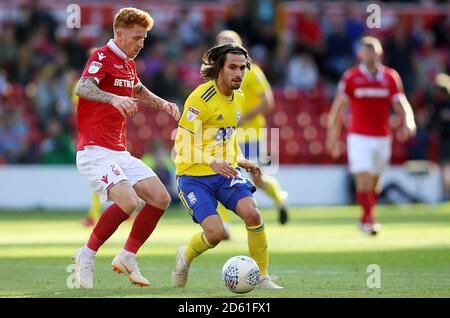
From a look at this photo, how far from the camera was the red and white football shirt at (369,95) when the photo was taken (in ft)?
51.1

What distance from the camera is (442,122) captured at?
81.6 ft

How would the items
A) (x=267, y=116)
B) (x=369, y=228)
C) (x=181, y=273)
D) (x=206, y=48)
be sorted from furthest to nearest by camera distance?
(x=206, y=48)
(x=267, y=116)
(x=369, y=228)
(x=181, y=273)

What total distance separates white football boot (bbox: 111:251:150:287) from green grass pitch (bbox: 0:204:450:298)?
0.36 feet

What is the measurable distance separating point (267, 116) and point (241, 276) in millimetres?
16262

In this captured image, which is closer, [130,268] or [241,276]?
[241,276]

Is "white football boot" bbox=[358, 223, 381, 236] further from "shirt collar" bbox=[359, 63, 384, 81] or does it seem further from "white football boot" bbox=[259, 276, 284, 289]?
"white football boot" bbox=[259, 276, 284, 289]

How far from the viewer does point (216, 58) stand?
9.61 meters

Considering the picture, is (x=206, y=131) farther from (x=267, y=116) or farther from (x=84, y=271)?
(x=267, y=116)

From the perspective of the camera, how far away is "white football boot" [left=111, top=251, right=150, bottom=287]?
30.3ft
